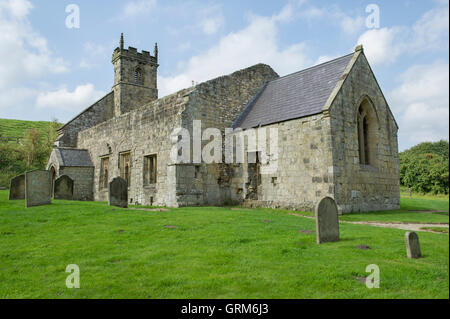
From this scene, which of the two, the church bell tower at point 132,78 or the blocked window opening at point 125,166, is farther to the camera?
the church bell tower at point 132,78

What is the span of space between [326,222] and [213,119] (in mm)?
10276

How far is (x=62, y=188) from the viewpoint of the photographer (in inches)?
622

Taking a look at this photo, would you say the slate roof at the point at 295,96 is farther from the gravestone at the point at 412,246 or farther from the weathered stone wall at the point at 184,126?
the gravestone at the point at 412,246

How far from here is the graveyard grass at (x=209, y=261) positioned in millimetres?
4277

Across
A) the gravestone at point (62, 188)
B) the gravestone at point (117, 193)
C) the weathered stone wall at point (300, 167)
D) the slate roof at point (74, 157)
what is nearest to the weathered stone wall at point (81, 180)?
the slate roof at point (74, 157)

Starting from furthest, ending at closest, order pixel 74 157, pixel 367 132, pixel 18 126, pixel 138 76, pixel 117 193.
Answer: pixel 18 126
pixel 138 76
pixel 74 157
pixel 367 132
pixel 117 193

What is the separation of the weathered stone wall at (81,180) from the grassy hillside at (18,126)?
37.3 m

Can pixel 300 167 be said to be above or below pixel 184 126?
below

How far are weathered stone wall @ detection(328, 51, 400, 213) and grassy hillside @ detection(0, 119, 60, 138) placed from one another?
54463 mm

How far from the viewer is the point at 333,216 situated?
22.6 ft

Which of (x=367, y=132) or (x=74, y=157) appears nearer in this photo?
(x=367, y=132)

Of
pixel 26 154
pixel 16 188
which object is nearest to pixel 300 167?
pixel 16 188

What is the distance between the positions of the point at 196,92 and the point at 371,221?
9638 mm

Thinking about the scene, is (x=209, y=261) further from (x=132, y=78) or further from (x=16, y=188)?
(x=132, y=78)
